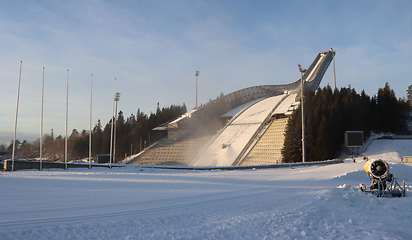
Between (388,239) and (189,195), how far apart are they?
6067 mm

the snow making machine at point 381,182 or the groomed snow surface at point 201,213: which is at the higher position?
the snow making machine at point 381,182

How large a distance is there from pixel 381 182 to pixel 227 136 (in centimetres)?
3007

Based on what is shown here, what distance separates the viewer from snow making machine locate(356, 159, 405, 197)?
966 cm

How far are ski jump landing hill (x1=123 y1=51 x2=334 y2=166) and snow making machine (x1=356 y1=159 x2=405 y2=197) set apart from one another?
18917 mm

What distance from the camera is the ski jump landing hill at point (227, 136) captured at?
3247 cm

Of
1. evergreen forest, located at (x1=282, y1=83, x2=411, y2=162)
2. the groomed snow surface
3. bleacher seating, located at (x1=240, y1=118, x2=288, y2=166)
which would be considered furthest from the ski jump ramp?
the groomed snow surface

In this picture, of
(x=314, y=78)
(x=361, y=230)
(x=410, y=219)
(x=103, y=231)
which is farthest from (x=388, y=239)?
(x=314, y=78)

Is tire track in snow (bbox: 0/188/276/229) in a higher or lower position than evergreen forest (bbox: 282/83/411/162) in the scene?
lower

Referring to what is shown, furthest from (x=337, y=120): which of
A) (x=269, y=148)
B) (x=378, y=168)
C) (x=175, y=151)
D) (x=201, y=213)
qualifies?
(x=201, y=213)

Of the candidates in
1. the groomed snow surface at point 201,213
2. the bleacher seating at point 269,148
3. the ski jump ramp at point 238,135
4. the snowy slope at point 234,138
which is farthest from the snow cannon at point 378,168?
the snowy slope at point 234,138

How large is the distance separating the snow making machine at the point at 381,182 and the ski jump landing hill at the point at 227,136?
62.1ft

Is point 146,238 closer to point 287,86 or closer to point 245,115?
point 245,115

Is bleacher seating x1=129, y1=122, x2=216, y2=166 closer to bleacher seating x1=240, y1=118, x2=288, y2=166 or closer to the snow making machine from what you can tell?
bleacher seating x1=240, y1=118, x2=288, y2=166

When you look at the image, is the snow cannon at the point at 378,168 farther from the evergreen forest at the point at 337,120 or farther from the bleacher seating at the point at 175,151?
the bleacher seating at the point at 175,151
